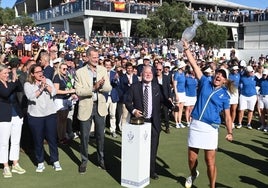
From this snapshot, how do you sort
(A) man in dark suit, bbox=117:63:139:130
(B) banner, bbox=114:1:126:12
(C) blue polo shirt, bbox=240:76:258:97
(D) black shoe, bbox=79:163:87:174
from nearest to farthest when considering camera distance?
(D) black shoe, bbox=79:163:87:174 < (A) man in dark suit, bbox=117:63:139:130 < (C) blue polo shirt, bbox=240:76:258:97 < (B) banner, bbox=114:1:126:12

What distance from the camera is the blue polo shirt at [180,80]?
35.0 ft

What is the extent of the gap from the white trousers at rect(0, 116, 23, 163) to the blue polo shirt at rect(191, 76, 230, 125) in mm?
3078

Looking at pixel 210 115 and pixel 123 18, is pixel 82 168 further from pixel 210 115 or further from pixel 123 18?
pixel 123 18

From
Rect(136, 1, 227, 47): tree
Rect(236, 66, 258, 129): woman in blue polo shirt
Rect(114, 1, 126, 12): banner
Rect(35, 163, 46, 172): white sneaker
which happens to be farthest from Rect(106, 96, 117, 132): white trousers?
Rect(114, 1, 126, 12): banner

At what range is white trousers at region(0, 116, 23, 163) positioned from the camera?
609 centimetres

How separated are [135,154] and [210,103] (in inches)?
53.6

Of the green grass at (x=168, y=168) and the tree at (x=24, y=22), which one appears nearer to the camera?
the green grass at (x=168, y=168)

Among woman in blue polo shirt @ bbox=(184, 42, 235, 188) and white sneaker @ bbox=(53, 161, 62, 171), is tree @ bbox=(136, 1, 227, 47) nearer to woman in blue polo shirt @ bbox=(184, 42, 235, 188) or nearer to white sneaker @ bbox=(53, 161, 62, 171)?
white sneaker @ bbox=(53, 161, 62, 171)

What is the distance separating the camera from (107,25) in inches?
1506

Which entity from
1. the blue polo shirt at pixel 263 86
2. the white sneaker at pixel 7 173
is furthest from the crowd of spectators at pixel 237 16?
the white sneaker at pixel 7 173

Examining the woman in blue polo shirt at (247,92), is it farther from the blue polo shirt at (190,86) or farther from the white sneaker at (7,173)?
the white sneaker at (7,173)

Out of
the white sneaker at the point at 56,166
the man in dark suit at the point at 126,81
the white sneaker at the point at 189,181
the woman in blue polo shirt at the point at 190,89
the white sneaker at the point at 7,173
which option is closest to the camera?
the white sneaker at the point at 189,181

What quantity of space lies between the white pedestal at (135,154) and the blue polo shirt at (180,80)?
5.05 meters

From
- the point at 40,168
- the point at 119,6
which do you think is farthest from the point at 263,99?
the point at 119,6
